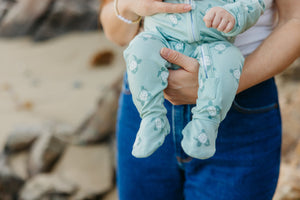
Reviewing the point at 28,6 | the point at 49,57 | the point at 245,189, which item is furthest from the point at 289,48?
the point at 28,6

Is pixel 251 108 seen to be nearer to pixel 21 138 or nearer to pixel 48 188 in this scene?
pixel 48 188

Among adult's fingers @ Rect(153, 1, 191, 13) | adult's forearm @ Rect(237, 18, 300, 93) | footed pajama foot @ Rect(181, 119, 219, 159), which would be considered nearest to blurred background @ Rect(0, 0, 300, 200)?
adult's forearm @ Rect(237, 18, 300, 93)

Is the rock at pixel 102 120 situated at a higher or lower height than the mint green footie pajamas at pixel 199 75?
lower

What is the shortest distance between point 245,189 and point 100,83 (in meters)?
3.74

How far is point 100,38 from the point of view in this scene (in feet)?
19.9

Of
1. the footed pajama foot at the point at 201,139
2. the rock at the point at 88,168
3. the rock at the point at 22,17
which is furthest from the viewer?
the rock at the point at 22,17

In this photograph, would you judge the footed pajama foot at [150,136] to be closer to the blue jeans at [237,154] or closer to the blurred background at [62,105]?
the blue jeans at [237,154]

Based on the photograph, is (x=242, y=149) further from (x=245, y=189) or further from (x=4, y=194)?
(x=4, y=194)

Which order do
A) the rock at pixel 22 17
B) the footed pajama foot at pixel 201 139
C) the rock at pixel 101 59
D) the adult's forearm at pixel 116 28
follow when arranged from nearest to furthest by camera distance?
the footed pajama foot at pixel 201 139, the adult's forearm at pixel 116 28, the rock at pixel 101 59, the rock at pixel 22 17

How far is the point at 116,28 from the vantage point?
1.22m

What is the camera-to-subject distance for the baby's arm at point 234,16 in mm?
A: 918

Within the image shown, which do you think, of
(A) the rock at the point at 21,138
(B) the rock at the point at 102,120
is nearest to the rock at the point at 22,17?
(A) the rock at the point at 21,138

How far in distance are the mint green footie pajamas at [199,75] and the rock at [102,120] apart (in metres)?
2.04

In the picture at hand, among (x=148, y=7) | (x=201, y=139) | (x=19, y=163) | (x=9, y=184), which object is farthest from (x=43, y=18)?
(x=201, y=139)
